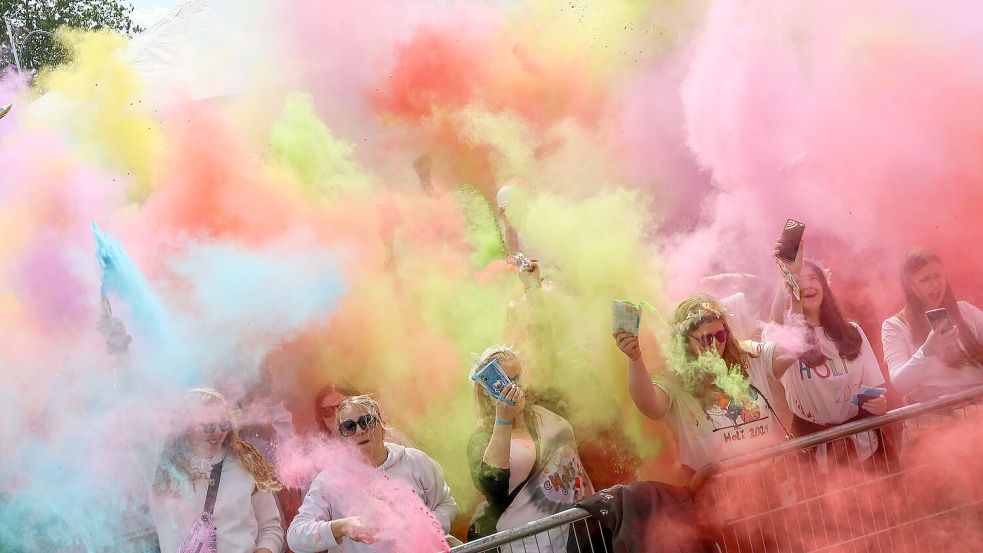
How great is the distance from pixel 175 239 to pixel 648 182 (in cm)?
237

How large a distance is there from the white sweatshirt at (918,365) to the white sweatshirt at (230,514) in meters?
2.53

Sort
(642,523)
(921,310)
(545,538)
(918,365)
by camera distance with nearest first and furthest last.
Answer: (642,523)
(545,538)
(918,365)
(921,310)

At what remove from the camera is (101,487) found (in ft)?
13.1

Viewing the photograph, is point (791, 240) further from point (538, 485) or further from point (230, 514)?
point (230, 514)

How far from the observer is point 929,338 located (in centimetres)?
385

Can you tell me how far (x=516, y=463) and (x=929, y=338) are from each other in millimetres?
1757

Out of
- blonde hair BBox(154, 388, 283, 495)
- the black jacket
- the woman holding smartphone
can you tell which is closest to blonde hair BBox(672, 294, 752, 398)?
the black jacket

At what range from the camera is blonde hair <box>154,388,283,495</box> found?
3418 mm

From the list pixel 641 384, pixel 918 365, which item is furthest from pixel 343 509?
pixel 918 365

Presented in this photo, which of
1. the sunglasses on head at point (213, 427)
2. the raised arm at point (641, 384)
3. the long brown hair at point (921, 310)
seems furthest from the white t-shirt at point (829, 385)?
the sunglasses on head at point (213, 427)

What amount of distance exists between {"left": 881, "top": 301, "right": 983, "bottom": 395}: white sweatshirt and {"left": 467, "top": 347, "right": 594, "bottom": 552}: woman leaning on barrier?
1409 mm

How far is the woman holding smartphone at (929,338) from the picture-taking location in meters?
3.88

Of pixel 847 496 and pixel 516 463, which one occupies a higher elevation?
pixel 516 463

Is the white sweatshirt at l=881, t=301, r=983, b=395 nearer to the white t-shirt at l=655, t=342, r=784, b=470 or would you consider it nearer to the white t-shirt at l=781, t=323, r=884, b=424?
the white t-shirt at l=781, t=323, r=884, b=424
